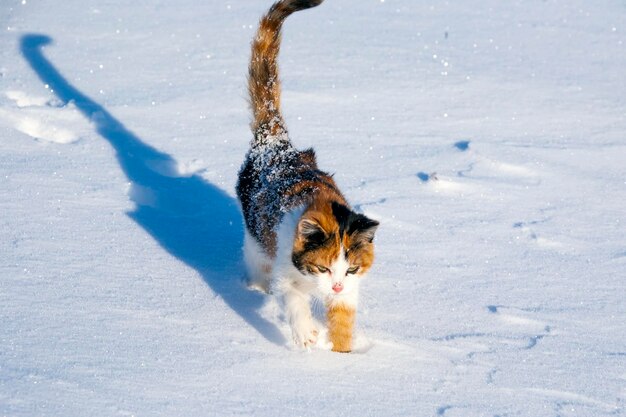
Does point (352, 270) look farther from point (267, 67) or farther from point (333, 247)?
point (267, 67)

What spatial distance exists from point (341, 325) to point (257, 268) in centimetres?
68

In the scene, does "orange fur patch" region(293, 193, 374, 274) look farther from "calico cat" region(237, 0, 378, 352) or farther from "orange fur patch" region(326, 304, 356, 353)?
"orange fur patch" region(326, 304, 356, 353)

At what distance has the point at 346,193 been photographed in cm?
510

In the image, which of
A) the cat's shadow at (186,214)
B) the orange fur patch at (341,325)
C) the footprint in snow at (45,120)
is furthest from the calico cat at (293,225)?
the footprint in snow at (45,120)

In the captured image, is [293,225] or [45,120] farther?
[45,120]

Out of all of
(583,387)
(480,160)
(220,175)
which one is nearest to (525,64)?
(480,160)

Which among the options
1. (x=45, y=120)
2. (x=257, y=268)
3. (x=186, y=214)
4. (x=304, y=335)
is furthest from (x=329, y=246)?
(x=45, y=120)

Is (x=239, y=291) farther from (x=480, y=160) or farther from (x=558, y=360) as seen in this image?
(x=480, y=160)

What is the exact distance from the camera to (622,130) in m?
6.30

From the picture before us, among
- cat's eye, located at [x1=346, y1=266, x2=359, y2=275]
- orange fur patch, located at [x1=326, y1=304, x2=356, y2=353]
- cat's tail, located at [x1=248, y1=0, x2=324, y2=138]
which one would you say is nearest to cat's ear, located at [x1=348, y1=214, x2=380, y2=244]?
cat's eye, located at [x1=346, y1=266, x2=359, y2=275]

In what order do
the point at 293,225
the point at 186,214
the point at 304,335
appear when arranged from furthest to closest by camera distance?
the point at 186,214 < the point at 293,225 < the point at 304,335

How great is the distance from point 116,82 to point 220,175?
1.81 metres

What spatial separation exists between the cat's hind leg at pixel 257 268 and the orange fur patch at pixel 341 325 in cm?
55

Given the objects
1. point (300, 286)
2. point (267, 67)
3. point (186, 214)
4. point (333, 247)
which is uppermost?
point (267, 67)
